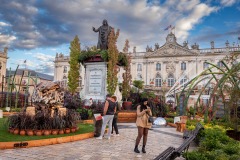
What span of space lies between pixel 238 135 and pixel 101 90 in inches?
369

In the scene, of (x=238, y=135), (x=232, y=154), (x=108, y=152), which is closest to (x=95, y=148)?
(x=108, y=152)

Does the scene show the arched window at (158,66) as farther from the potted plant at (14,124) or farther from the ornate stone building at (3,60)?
the potted plant at (14,124)

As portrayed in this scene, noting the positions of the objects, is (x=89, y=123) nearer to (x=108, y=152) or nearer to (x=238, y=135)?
(x=108, y=152)

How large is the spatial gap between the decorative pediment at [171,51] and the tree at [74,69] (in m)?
45.6

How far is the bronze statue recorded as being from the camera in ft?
58.1

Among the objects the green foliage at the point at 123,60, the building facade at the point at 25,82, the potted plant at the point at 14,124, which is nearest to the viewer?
the potted plant at the point at 14,124

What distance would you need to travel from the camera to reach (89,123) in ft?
43.3

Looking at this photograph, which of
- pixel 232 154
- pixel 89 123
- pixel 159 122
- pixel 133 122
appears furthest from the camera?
pixel 133 122

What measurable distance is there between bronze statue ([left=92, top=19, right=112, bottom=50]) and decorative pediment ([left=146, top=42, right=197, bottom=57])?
1909 inches

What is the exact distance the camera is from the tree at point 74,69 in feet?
69.6

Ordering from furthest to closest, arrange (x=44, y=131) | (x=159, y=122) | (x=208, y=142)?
(x=159, y=122)
(x=44, y=131)
(x=208, y=142)

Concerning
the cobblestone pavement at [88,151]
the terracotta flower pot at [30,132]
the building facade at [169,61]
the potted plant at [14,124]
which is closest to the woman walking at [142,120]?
the cobblestone pavement at [88,151]

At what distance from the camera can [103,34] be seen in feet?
58.5

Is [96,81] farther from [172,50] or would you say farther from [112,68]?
[172,50]
